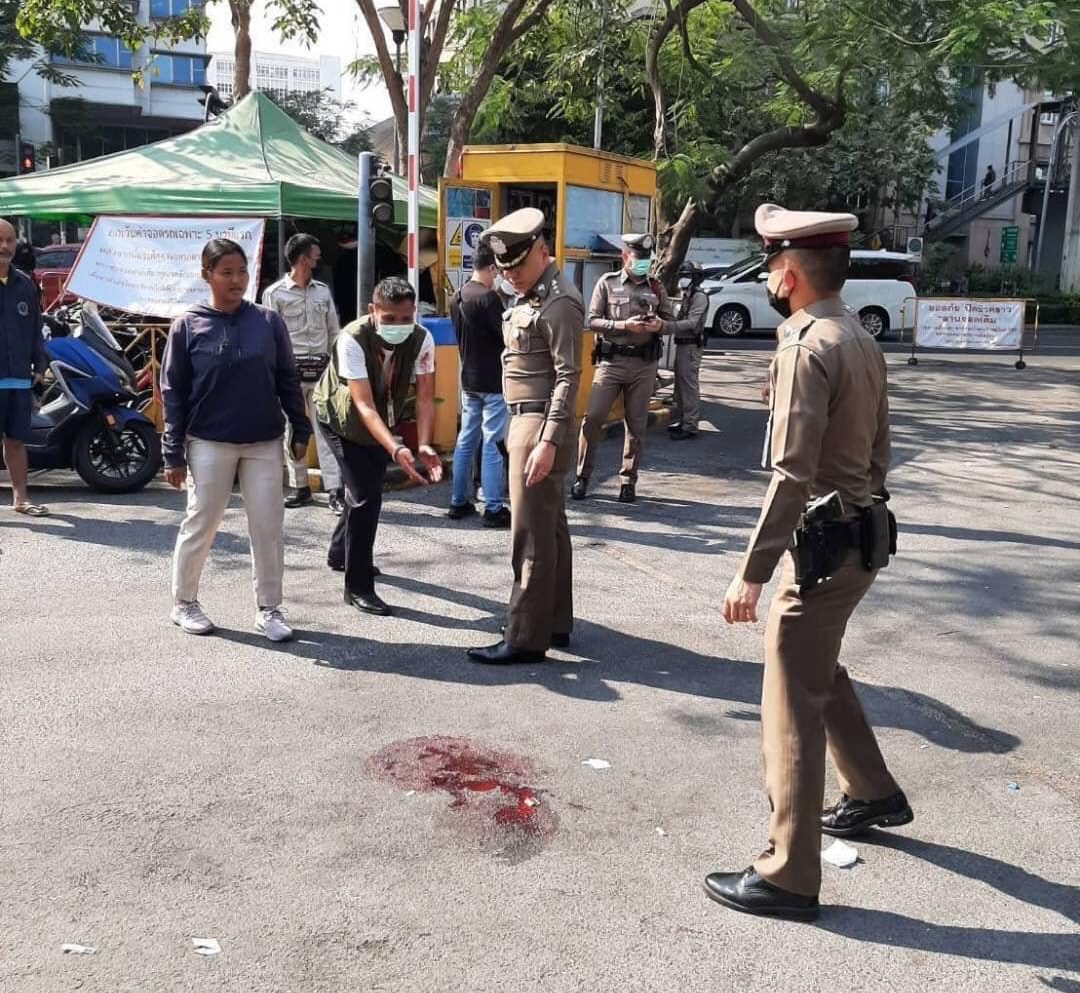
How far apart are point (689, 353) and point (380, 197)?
152 inches

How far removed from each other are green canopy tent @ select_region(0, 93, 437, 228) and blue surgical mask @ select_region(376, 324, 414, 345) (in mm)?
4873

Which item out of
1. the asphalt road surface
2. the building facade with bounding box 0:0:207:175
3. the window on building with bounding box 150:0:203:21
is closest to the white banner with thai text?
the asphalt road surface

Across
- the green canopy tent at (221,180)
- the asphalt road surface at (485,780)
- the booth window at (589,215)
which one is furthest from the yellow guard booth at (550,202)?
the asphalt road surface at (485,780)

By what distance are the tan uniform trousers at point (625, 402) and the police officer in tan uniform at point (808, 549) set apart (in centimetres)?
543

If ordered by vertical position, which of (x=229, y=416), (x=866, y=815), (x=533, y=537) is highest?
(x=229, y=416)

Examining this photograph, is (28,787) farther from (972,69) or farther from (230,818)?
(972,69)

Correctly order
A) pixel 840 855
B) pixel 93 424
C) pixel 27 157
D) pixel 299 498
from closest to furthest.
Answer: pixel 840 855, pixel 299 498, pixel 93 424, pixel 27 157

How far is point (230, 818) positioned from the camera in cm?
393

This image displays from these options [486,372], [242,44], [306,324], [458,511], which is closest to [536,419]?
[486,372]

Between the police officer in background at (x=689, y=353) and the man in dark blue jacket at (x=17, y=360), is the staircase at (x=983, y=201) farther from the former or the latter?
the man in dark blue jacket at (x=17, y=360)

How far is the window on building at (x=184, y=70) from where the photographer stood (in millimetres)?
45656

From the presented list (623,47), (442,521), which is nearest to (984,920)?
(442,521)

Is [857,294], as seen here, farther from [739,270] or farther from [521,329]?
[521,329]

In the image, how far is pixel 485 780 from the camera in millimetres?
4297
